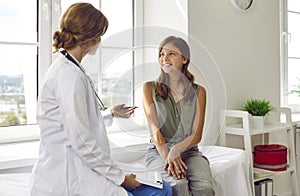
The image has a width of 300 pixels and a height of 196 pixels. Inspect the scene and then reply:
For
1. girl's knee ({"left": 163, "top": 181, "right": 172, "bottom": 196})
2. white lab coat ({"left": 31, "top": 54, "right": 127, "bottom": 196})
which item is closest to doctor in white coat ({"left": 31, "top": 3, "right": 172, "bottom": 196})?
white lab coat ({"left": 31, "top": 54, "right": 127, "bottom": 196})

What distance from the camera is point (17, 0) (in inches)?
81.4

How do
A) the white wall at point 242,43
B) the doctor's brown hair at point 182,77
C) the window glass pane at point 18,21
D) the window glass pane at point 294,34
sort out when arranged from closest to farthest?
the doctor's brown hair at point 182,77 < the window glass pane at point 18,21 < the white wall at point 242,43 < the window glass pane at point 294,34

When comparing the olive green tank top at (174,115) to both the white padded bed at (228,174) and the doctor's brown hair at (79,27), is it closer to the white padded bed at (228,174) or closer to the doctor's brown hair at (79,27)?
the doctor's brown hair at (79,27)

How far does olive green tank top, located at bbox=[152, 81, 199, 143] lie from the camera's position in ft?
4.80

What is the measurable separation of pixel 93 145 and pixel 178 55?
455 mm

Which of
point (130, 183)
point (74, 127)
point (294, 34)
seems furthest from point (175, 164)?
point (294, 34)

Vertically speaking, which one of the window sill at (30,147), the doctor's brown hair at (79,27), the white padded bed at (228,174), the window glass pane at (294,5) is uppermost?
the window glass pane at (294,5)

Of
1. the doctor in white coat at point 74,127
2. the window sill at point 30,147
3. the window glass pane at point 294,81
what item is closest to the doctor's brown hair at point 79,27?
the doctor in white coat at point 74,127

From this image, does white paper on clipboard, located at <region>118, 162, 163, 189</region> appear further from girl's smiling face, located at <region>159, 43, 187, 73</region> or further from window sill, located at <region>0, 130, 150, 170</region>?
girl's smiling face, located at <region>159, 43, 187, 73</region>

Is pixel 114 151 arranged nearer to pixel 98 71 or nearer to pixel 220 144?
pixel 98 71

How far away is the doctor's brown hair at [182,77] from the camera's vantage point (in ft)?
4.66

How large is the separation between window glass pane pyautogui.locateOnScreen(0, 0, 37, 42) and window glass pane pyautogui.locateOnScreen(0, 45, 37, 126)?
0.05 metres

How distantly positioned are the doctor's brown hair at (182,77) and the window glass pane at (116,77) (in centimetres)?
13

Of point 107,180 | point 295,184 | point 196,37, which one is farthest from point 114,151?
point 295,184
